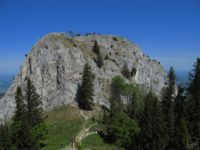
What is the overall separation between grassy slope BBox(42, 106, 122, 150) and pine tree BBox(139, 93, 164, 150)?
10939 millimetres

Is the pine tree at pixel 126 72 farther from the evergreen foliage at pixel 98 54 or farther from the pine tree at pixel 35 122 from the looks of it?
the pine tree at pixel 35 122

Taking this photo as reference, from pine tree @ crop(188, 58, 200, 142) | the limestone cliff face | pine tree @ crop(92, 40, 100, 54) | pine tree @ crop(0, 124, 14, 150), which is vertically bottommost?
pine tree @ crop(0, 124, 14, 150)

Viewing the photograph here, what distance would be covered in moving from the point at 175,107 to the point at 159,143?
24930 mm

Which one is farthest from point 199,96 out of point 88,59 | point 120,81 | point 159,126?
point 88,59

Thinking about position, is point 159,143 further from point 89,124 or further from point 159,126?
point 89,124

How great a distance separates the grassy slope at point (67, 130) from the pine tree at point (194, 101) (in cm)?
1936

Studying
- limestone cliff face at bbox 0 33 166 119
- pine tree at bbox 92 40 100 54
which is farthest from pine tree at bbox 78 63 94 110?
pine tree at bbox 92 40 100 54

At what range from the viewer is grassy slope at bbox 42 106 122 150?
229ft

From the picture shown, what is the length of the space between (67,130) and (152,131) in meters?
32.9

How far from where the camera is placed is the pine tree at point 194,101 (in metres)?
66.9

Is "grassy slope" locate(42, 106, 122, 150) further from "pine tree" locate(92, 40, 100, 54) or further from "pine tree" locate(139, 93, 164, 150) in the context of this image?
"pine tree" locate(92, 40, 100, 54)

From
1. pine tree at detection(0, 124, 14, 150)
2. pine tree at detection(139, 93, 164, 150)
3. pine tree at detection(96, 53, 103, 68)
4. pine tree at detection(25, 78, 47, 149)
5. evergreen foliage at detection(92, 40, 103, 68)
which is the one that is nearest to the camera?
pine tree at detection(0, 124, 14, 150)

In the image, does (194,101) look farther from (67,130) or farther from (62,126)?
(62,126)

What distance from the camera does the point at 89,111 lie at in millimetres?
103250
